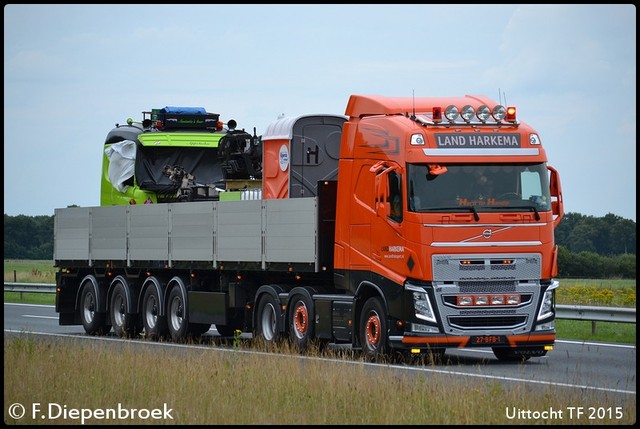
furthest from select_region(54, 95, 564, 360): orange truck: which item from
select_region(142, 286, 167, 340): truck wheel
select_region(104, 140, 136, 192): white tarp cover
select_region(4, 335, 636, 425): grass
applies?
select_region(104, 140, 136, 192): white tarp cover

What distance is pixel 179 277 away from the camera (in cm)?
2686

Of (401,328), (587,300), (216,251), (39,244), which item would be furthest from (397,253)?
(39,244)

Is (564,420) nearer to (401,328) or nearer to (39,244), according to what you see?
(401,328)

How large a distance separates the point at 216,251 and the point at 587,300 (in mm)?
14768

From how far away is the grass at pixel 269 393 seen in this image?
13.0 meters

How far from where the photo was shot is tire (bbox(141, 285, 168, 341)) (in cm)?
2697

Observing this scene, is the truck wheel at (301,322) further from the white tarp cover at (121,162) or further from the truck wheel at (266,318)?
the white tarp cover at (121,162)

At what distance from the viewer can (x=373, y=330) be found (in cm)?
2095

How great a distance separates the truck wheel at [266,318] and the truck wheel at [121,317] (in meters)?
4.35

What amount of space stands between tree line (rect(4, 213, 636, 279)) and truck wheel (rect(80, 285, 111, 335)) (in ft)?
47.1

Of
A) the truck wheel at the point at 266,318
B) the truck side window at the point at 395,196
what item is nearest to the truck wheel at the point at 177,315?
the truck wheel at the point at 266,318

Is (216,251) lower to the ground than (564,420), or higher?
higher

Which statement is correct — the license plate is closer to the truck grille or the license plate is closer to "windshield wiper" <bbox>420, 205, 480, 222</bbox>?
the truck grille

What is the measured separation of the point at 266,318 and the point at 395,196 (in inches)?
183
